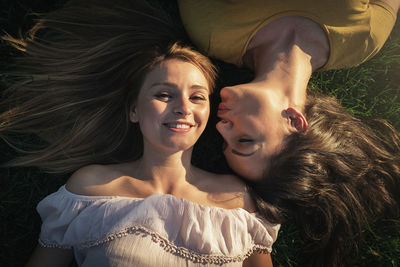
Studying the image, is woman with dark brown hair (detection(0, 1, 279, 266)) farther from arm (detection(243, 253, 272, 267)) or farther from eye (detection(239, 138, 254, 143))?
eye (detection(239, 138, 254, 143))

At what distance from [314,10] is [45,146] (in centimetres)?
239

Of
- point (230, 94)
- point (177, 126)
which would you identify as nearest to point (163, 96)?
point (177, 126)

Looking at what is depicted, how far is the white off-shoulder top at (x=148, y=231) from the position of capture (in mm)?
2324

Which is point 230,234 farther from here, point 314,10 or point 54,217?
point 314,10

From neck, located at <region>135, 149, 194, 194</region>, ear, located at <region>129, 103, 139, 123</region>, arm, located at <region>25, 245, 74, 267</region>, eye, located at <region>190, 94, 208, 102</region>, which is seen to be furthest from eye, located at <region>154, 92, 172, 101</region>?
arm, located at <region>25, 245, 74, 267</region>

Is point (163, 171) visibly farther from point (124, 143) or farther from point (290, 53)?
point (290, 53)

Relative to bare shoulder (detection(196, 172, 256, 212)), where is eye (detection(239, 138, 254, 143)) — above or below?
above

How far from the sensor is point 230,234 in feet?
8.03

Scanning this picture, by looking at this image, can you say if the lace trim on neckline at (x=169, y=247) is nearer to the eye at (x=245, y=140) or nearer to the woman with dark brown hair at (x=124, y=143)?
the woman with dark brown hair at (x=124, y=143)

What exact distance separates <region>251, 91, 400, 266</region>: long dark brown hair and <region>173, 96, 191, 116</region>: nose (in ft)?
2.33

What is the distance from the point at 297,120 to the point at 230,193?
2.34 ft

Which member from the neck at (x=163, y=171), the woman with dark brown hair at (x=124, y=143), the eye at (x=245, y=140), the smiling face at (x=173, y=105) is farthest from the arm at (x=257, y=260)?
the smiling face at (x=173, y=105)

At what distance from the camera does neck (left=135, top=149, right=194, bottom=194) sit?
2635mm

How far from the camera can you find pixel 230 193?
2.67m
